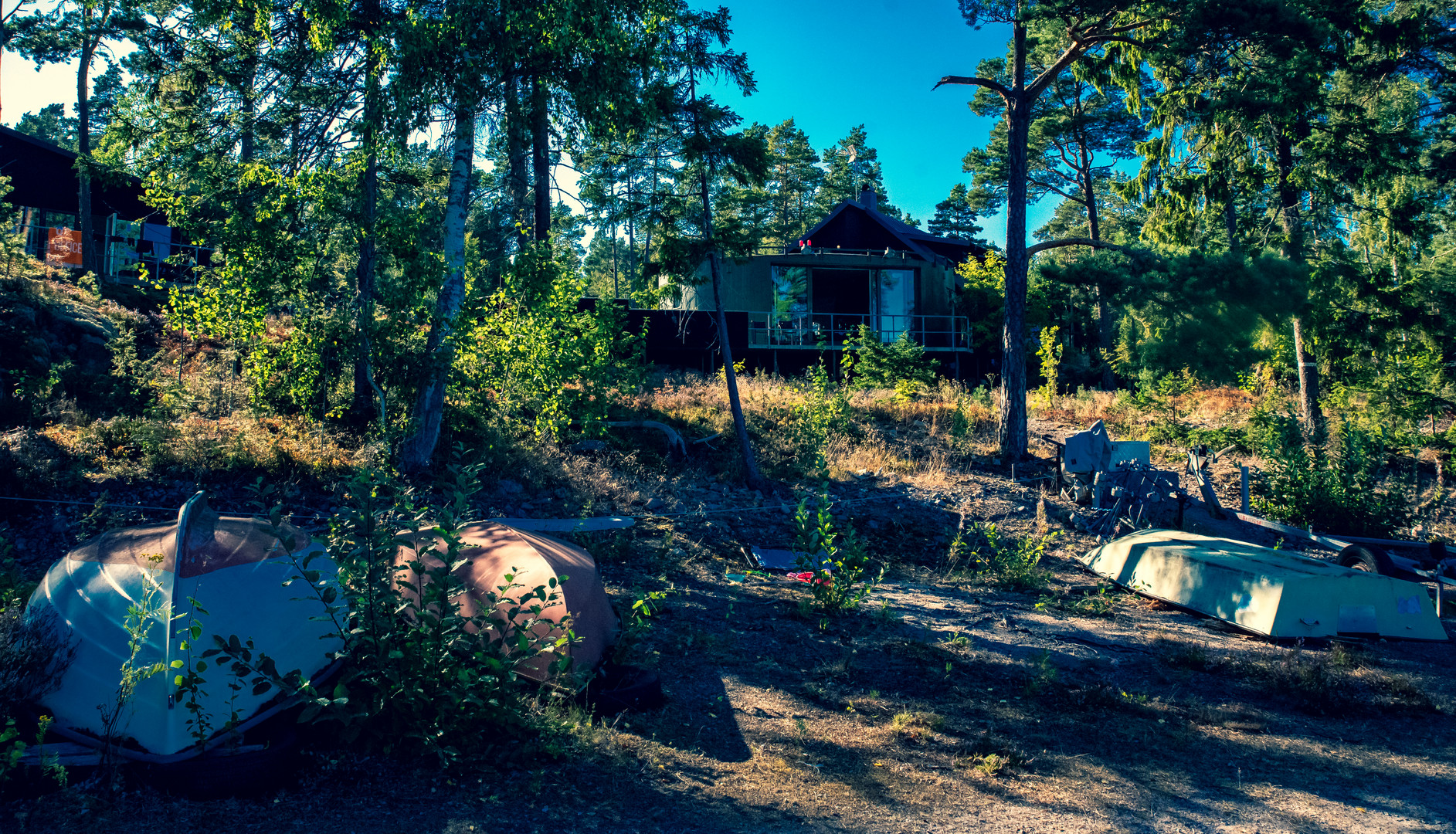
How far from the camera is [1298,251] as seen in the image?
15570 millimetres

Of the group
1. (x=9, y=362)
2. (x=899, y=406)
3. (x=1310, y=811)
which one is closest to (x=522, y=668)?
(x=1310, y=811)

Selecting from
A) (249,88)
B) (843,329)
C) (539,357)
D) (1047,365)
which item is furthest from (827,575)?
(843,329)

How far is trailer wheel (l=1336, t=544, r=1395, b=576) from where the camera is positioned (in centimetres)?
967

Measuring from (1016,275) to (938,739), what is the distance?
1257 centimetres

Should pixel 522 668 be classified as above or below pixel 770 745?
above

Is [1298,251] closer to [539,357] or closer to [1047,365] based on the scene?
[1047,365]

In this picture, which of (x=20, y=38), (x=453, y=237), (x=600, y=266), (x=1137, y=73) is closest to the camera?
(x=453, y=237)

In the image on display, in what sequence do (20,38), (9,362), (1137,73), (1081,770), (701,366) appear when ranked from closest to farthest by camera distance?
(1081,770)
(9,362)
(1137,73)
(20,38)
(701,366)

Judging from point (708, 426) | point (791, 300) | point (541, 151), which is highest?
point (541, 151)

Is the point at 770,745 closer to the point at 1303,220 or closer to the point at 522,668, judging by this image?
the point at 522,668

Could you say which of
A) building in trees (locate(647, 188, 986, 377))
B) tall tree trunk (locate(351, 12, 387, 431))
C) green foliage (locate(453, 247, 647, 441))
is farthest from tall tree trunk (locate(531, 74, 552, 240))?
building in trees (locate(647, 188, 986, 377))

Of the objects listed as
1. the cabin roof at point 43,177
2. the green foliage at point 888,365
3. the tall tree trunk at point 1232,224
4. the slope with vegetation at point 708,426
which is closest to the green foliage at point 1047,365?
the slope with vegetation at point 708,426

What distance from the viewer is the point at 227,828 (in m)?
4.15

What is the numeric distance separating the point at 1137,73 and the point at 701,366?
13006 mm
